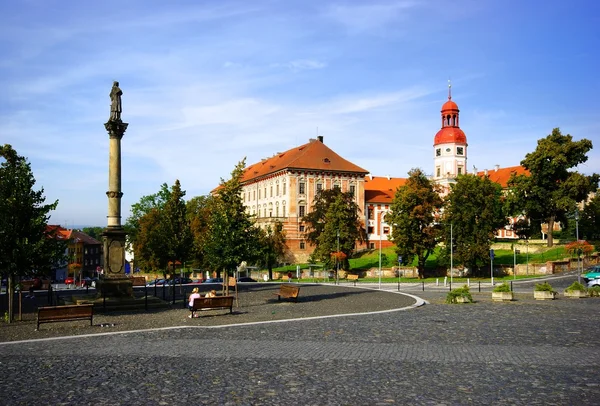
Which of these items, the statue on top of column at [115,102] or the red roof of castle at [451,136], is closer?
the statue on top of column at [115,102]

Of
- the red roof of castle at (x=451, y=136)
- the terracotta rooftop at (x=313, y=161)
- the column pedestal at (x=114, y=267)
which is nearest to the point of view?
the column pedestal at (x=114, y=267)

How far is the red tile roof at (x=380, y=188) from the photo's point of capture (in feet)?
360

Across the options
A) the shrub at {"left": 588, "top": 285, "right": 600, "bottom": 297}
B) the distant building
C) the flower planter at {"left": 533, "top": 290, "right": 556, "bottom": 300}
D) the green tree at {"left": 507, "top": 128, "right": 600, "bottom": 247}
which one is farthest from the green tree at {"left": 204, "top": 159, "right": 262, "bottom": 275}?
the distant building

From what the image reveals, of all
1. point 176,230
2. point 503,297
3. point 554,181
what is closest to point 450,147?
point 554,181

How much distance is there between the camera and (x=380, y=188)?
4835 inches

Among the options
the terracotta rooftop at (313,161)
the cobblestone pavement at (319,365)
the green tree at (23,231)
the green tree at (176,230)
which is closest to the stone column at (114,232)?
the green tree at (23,231)

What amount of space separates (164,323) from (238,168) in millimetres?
13735

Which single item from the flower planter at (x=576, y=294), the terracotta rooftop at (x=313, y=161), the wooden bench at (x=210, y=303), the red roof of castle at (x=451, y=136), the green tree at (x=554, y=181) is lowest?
the flower planter at (x=576, y=294)

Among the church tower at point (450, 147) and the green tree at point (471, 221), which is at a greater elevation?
the church tower at point (450, 147)

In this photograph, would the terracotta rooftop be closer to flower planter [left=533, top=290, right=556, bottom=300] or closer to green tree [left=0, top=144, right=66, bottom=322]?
flower planter [left=533, top=290, right=556, bottom=300]

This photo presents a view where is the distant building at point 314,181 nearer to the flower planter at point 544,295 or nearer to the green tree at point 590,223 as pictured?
the green tree at point 590,223

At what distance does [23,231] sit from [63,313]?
4459 mm

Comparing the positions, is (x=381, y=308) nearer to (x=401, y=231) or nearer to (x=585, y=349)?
(x=585, y=349)

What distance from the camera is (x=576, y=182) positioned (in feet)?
201
